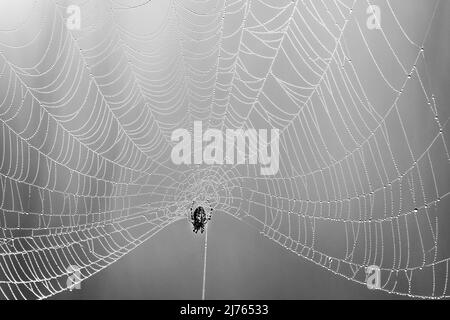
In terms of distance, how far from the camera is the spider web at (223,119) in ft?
12.0

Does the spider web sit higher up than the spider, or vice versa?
the spider web

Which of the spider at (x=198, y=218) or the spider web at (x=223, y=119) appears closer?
the spider web at (x=223, y=119)

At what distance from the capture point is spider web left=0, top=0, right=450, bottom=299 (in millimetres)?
3646

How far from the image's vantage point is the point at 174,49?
4.27 metres

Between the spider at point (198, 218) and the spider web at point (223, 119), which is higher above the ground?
the spider web at point (223, 119)

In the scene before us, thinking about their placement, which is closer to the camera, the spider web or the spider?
the spider web

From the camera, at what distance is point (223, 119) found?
4613mm

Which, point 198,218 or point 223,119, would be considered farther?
point 223,119

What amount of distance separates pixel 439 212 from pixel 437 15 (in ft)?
4.76

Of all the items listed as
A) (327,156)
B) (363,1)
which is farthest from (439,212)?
(363,1)

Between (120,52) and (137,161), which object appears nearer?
(120,52)

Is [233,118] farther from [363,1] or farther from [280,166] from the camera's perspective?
[363,1]

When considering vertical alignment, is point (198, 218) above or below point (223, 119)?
below

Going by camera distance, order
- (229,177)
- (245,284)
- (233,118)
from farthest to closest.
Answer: (245,284)
(229,177)
(233,118)
